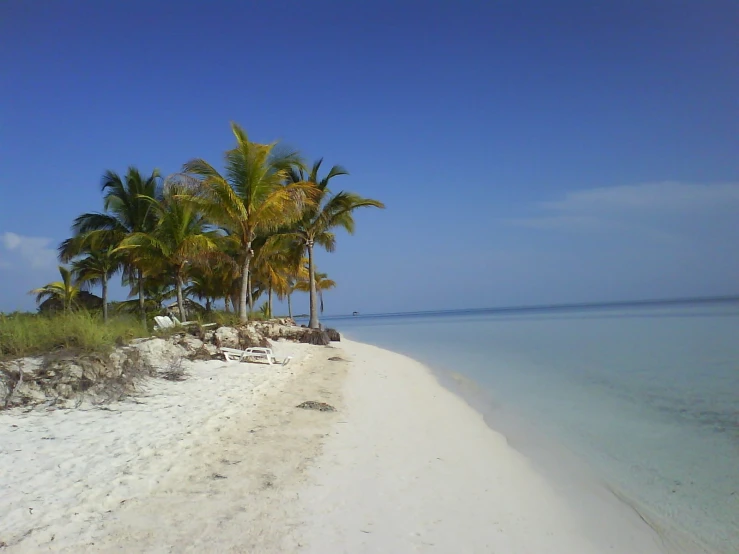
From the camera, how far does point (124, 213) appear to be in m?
19.1

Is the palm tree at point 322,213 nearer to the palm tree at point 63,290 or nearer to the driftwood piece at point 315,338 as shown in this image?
the driftwood piece at point 315,338

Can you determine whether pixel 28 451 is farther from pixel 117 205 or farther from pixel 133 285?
pixel 133 285

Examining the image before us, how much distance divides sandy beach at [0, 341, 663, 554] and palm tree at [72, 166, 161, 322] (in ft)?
47.1

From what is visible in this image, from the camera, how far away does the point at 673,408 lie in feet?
24.2

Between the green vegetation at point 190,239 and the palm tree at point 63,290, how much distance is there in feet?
0.16

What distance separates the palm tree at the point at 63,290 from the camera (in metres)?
22.2

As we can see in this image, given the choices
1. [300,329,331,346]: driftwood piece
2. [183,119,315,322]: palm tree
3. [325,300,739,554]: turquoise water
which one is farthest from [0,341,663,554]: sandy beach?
[300,329,331,346]: driftwood piece

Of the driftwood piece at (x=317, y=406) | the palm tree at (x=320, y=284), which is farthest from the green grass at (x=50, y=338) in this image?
the palm tree at (x=320, y=284)

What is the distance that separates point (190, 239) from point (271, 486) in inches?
525

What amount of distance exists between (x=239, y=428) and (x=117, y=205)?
16.6 metres

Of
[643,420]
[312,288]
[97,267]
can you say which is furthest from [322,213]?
[643,420]

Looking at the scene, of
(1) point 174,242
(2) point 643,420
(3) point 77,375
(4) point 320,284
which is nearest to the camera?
(3) point 77,375

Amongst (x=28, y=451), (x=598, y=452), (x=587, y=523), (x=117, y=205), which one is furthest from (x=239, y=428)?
(x=117, y=205)

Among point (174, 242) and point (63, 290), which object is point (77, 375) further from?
point (63, 290)
